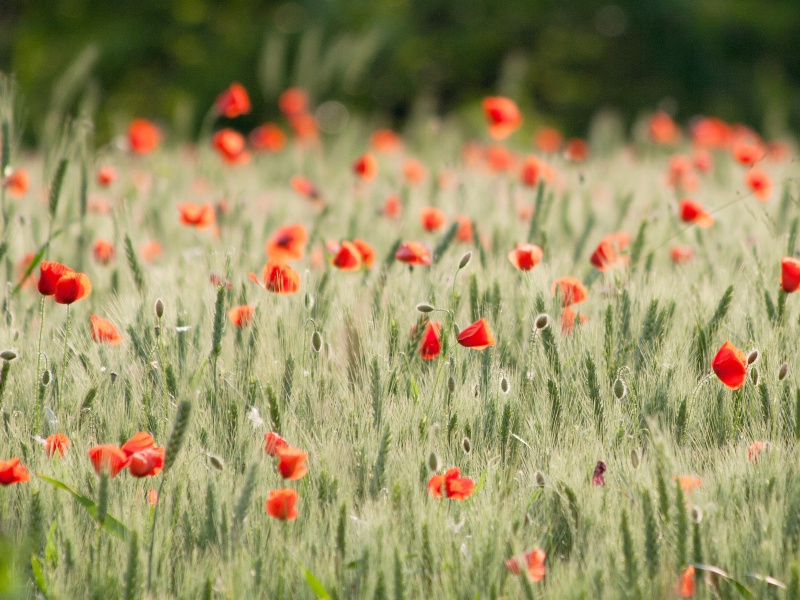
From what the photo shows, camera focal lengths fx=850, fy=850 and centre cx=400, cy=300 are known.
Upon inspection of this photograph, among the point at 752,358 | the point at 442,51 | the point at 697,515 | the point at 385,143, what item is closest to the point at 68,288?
the point at 697,515

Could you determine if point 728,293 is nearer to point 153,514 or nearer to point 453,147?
point 153,514

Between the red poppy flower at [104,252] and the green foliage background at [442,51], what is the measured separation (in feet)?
12.5

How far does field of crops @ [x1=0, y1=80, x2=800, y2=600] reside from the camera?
3.45ft

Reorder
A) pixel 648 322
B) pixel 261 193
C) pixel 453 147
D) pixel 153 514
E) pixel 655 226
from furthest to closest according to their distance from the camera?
pixel 453 147, pixel 261 193, pixel 655 226, pixel 648 322, pixel 153 514

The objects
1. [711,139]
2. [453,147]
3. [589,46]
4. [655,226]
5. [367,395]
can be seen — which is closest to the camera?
[367,395]

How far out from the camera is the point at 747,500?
3.96 ft

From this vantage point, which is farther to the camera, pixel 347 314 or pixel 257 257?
pixel 257 257

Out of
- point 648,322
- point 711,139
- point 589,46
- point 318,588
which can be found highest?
point 589,46

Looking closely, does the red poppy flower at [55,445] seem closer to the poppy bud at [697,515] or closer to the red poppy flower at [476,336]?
the red poppy flower at [476,336]

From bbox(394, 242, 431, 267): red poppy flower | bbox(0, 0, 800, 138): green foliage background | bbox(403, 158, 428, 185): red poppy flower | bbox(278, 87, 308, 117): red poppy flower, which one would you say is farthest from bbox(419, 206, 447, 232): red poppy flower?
bbox(0, 0, 800, 138): green foliage background

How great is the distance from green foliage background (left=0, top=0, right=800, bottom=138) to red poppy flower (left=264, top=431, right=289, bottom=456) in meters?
4.86

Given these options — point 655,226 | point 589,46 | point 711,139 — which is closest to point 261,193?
point 655,226

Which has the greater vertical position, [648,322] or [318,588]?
[648,322]

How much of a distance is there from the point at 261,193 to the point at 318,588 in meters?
2.39
